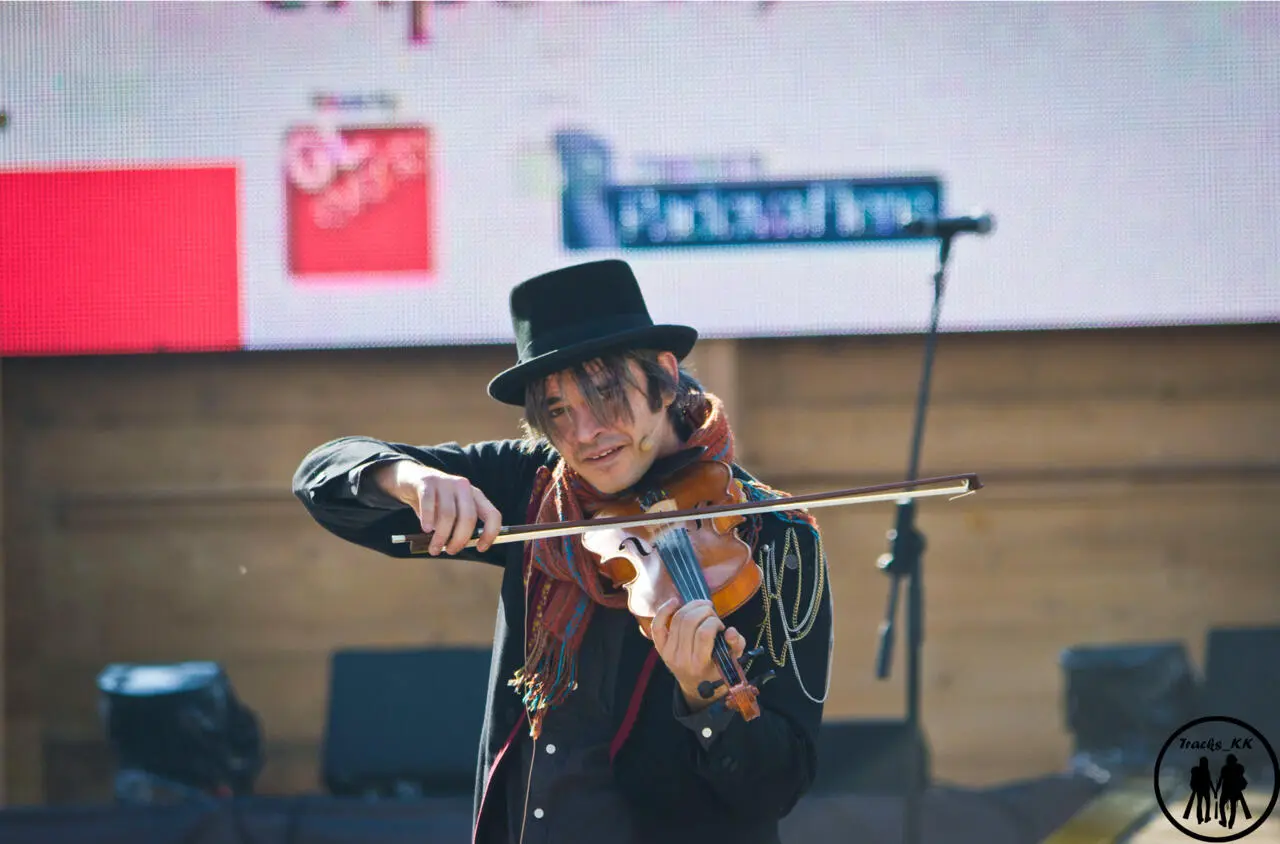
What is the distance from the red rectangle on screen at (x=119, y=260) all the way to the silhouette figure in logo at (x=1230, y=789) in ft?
8.17

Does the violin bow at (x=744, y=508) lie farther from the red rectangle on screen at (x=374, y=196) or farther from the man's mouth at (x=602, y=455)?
the red rectangle on screen at (x=374, y=196)

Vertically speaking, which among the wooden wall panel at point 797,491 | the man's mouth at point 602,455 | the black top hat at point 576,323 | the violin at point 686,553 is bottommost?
the wooden wall panel at point 797,491

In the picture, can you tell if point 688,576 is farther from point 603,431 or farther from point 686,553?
point 603,431

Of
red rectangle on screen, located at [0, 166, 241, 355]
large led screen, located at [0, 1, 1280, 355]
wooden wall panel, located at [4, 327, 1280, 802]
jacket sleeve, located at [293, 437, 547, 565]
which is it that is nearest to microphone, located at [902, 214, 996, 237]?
large led screen, located at [0, 1, 1280, 355]

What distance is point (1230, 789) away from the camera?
2758 mm

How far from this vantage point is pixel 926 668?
141 inches

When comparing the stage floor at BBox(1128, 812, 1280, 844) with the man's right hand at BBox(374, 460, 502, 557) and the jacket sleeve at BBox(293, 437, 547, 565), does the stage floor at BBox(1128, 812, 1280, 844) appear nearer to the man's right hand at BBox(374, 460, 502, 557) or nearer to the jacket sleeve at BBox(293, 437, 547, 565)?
the jacket sleeve at BBox(293, 437, 547, 565)

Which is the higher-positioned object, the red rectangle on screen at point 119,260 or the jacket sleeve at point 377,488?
the red rectangle on screen at point 119,260

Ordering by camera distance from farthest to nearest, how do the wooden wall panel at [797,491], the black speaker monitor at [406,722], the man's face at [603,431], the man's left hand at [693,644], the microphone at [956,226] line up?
the wooden wall panel at [797,491] < the black speaker monitor at [406,722] < the microphone at [956,226] < the man's face at [603,431] < the man's left hand at [693,644]

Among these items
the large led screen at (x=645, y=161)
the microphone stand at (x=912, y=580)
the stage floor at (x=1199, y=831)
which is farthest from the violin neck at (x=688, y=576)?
the large led screen at (x=645, y=161)

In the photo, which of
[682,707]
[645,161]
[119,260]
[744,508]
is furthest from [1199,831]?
[119,260]

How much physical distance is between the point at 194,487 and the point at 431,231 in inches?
39.0

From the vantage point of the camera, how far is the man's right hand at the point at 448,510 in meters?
1.36

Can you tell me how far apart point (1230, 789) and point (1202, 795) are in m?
0.08
